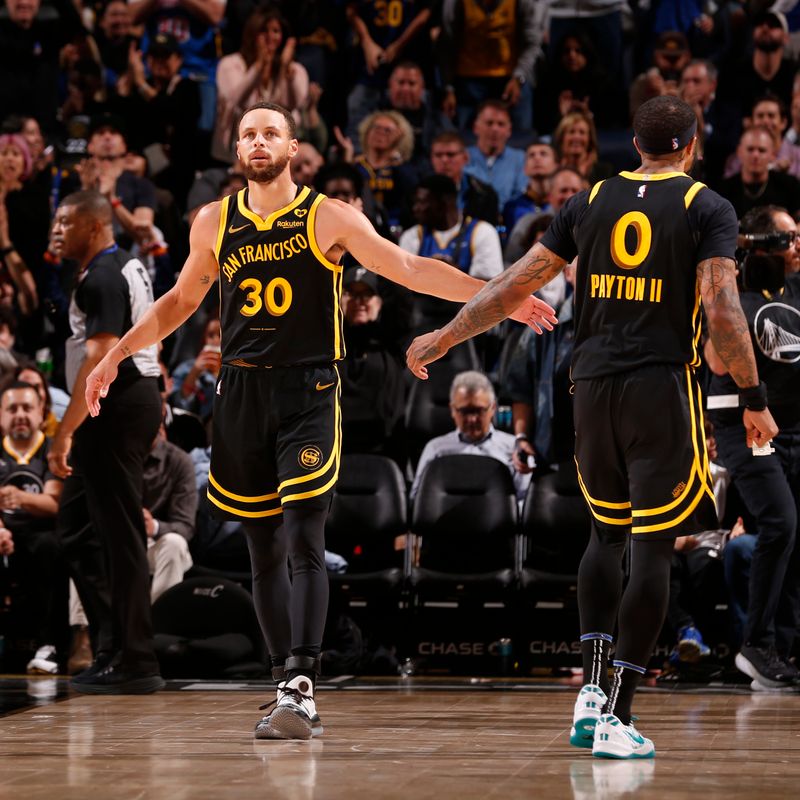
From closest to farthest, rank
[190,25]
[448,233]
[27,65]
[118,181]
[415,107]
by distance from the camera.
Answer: [448,233], [118,181], [415,107], [27,65], [190,25]

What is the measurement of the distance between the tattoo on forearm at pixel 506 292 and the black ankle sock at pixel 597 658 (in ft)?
3.47

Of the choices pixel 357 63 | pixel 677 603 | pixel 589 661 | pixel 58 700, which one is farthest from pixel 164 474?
pixel 357 63

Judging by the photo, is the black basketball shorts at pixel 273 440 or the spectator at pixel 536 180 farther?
the spectator at pixel 536 180

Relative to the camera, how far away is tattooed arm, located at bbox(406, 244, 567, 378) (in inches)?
189

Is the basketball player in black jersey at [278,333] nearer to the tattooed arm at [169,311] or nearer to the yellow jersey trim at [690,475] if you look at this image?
the tattooed arm at [169,311]

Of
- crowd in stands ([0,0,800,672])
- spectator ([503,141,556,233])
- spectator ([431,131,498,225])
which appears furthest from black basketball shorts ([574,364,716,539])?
spectator ([431,131,498,225])

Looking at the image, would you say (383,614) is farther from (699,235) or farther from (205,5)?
(205,5)

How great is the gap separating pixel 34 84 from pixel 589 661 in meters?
10.0

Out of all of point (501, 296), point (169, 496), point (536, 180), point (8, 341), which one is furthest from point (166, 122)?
point (501, 296)

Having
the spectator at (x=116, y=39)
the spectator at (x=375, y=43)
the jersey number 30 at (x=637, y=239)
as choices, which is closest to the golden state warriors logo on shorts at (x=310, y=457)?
Result: the jersey number 30 at (x=637, y=239)

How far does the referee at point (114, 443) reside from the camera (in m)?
6.58

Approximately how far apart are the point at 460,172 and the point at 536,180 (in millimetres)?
607

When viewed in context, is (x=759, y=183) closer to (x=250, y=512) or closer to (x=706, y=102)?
(x=706, y=102)

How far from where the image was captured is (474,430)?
28.7 feet
